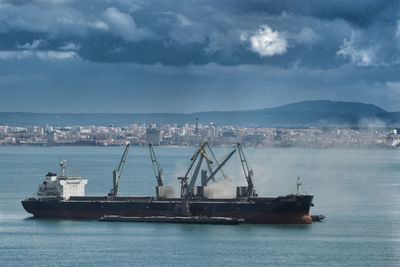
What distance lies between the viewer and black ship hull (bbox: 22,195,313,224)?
179 feet

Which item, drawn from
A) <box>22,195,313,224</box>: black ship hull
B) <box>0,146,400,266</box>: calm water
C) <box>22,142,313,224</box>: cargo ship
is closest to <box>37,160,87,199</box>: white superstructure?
<box>22,142,313,224</box>: cargo ship

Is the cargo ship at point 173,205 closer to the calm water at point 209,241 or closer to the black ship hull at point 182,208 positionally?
the black ship hull at point 182,208

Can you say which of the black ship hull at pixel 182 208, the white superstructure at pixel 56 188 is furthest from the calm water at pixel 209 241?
the white superstructure at pixel 56 188

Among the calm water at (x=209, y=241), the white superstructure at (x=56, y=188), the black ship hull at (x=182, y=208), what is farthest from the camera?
the white superstructure at (x=56, y=188)

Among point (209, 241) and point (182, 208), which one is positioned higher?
point (182, 208)

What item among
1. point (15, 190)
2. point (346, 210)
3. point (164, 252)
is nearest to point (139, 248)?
point (164, 252)

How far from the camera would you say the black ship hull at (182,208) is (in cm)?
5450

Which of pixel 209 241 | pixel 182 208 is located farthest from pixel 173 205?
pixel 209 241

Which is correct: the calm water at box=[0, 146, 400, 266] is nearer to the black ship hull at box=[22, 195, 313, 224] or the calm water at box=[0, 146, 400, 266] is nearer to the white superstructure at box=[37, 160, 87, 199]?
the black ship hull at box=[22, 195, 313, 224]

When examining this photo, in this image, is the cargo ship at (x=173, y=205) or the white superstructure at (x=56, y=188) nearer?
the cargo ship at (x=173, y=205)

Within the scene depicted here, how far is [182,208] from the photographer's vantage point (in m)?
55.5

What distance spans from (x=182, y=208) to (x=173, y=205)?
2.18 feet

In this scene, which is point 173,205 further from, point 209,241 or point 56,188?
point 209,241

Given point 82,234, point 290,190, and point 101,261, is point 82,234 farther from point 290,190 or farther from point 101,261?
point 290,190
